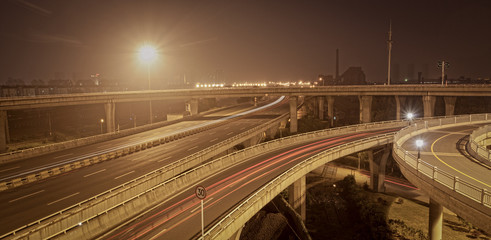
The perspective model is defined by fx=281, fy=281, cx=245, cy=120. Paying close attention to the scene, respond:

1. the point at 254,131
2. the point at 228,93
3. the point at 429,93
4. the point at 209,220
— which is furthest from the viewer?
the point at 228,93

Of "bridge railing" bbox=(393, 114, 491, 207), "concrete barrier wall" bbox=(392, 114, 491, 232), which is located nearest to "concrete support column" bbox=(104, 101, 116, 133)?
"bridge railing" bbox=(393, 114, 491, 207)

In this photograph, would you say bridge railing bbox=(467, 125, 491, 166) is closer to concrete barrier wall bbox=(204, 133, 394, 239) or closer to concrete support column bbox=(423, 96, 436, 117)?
concrete barrier wall bbox=(204, 133, 394, 239)

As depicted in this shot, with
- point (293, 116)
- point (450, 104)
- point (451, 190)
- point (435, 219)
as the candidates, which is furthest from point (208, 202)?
point (450, 104)

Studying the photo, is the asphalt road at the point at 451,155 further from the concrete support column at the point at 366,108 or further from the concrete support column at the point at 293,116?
the concrete support column at the point at 293,116

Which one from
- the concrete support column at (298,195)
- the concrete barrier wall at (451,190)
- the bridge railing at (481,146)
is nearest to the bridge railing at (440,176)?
the concrete barrier wall at (451,190)

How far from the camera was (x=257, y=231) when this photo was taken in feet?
101

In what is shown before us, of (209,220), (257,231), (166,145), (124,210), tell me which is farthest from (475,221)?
(166,145)

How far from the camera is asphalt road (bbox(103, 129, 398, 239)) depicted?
63.8ft

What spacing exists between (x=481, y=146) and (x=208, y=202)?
25907 millimetres

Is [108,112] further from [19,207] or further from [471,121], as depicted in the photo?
[471,121]

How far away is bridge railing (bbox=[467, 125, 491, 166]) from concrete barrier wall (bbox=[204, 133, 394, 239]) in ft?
37.0

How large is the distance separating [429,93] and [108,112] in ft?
236

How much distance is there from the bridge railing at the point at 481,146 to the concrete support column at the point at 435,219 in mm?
5548

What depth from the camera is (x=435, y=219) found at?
78.1 ft
